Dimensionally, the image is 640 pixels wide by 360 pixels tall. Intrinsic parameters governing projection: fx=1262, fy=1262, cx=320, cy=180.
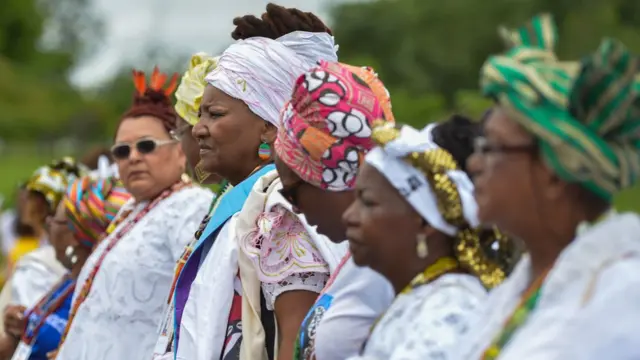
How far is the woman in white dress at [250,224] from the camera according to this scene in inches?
175

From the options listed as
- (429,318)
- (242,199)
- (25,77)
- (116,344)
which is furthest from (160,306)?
(25,77)

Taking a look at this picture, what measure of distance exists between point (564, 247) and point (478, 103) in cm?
1587

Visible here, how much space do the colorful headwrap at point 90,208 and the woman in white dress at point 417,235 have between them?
3819 mm

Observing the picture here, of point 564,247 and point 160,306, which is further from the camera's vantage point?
point 160,306

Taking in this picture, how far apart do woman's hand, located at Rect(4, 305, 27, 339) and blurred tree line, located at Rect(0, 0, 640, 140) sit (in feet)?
17.3

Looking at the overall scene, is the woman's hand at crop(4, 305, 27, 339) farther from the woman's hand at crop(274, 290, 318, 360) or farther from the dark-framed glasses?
the dark-framed glasses

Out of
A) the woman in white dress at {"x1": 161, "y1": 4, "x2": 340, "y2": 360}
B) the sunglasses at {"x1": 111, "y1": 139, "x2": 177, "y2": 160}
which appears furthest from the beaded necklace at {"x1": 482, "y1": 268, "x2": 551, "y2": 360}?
the sunglasses at {"x1": 111, "y1": 139, "x2": 177, "y2": 160}

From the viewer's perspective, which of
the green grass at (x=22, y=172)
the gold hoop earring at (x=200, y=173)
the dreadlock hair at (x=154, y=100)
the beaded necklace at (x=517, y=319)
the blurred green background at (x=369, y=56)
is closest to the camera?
the beaded necklace at (x=517, y=319)

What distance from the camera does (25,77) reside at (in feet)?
240

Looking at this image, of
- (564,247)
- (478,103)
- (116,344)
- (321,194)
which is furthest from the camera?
(478,103)

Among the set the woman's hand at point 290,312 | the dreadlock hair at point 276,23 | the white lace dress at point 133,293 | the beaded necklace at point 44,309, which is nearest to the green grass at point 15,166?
the beaded necklace at point 44,309

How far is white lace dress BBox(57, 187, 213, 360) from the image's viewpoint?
5.97 meters

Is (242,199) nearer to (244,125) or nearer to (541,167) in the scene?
(244,125)

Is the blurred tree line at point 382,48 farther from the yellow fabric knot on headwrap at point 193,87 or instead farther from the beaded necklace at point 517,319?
the beaded necklace at point 517,319
